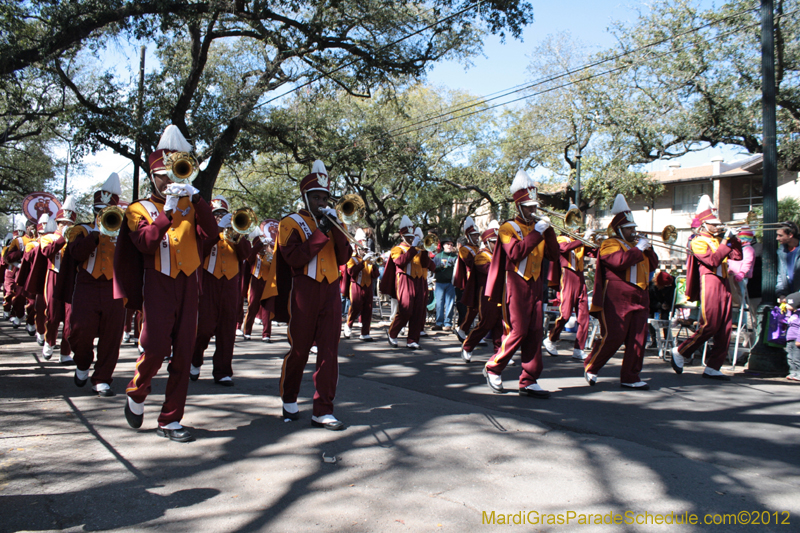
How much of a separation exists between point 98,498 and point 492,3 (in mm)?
12230

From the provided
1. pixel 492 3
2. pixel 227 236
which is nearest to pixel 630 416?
pixel 227 236

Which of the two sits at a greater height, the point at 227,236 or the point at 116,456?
the point at 227,236

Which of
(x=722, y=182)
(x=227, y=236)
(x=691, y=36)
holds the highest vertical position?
(x=691, y=36)

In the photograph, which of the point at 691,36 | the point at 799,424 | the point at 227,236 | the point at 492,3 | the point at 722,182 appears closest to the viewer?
the point at 799,424

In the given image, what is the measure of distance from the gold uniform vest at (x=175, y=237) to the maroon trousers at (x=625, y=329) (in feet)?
15.2

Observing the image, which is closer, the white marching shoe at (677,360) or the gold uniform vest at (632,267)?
the gold uniform vest at (632,267)

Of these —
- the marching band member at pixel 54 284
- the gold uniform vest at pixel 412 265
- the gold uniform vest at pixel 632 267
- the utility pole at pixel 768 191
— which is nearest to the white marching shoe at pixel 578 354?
the utility pole at pixel 768 191

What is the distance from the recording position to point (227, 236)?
7145mm

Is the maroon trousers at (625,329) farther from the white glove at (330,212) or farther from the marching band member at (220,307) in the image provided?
the marching band member at (220,307)

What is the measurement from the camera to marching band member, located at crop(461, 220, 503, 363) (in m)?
8.38

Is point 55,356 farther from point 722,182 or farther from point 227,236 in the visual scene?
point 722,182

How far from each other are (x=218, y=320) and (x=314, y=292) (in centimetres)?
236

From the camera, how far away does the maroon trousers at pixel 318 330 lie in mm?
4844

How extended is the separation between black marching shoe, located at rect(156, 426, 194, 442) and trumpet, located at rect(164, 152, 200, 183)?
190 centimetres
